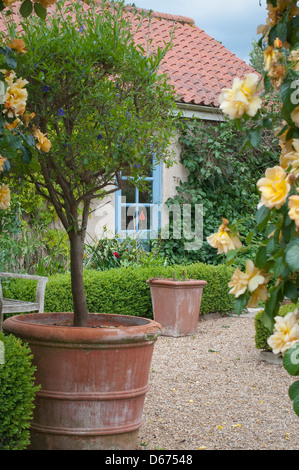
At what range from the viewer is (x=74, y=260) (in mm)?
3666

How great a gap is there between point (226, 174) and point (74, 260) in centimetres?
650

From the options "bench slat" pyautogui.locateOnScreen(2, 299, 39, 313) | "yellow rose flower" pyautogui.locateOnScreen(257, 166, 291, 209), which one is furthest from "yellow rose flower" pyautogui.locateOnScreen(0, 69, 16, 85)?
"bench slat" pyautogui.locateOnScreen(2, 299, 39, 313)

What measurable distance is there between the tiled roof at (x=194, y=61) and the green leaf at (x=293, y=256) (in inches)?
332

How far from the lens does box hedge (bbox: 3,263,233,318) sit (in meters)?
6.20

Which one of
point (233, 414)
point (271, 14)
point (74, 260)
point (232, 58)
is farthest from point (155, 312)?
point (232, 58)

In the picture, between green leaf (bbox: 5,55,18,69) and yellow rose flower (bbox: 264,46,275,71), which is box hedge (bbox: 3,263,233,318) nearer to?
green leaf (bbox: 5,55,18,69)

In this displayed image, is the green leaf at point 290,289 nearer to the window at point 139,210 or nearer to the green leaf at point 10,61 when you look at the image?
the green leaf at point 10,61

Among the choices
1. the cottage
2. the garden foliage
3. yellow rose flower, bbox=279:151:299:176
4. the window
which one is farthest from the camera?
the garden foliage

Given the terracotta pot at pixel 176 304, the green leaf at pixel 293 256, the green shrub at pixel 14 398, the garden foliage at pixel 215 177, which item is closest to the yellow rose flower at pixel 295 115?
the green leaf at pixel 293 256

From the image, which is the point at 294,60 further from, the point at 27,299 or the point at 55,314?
the point at 27,299

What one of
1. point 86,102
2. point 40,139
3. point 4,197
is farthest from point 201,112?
point 4,197

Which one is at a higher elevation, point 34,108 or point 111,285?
point 34,108

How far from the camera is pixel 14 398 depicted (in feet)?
8.64

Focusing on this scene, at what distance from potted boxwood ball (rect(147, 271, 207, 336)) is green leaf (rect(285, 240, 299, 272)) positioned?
5.63 m
